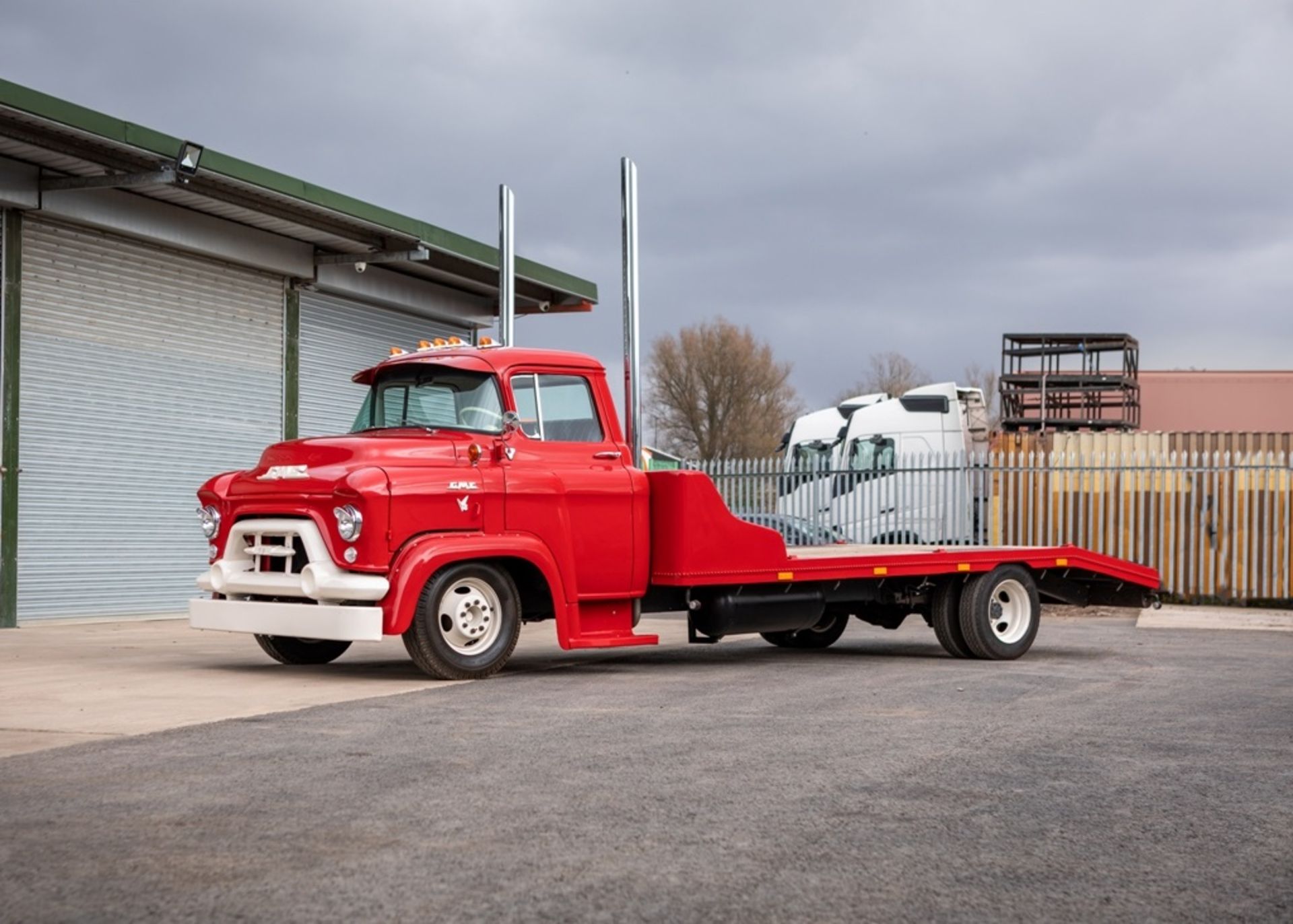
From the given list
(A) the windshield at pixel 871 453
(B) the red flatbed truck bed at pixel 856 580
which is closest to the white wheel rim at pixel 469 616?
(B) the red flatbed truck bed at pixel 856 580

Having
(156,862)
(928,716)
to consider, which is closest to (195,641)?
(928,716)

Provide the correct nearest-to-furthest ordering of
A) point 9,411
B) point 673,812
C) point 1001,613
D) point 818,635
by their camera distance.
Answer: point 673,812 < point 1001,613 < point 818,635 < point 9,411

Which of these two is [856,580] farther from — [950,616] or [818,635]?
[818,635]

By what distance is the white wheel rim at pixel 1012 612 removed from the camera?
12.4 metres

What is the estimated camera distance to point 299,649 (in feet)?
37.7

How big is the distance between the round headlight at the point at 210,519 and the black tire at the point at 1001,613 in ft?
18.8

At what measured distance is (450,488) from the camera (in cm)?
1012

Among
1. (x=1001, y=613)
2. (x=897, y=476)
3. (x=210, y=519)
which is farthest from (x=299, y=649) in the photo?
(x=897, y=476)

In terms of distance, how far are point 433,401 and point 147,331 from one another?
8.34m

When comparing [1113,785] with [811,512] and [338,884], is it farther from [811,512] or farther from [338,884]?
[811,512]

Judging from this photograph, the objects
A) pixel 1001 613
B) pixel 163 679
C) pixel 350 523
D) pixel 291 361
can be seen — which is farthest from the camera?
pixel 291 361

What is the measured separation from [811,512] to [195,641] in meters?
11.3

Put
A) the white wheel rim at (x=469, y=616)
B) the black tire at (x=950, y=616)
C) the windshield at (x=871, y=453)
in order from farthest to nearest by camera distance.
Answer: the windshield at (x=871, y=453) < the black tire at (x=950, y=616) < the white wheel rim at (x=469, y=616)

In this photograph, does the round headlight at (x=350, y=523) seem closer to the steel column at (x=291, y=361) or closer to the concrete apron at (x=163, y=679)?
the concrete apron at (x=163, y=679)
